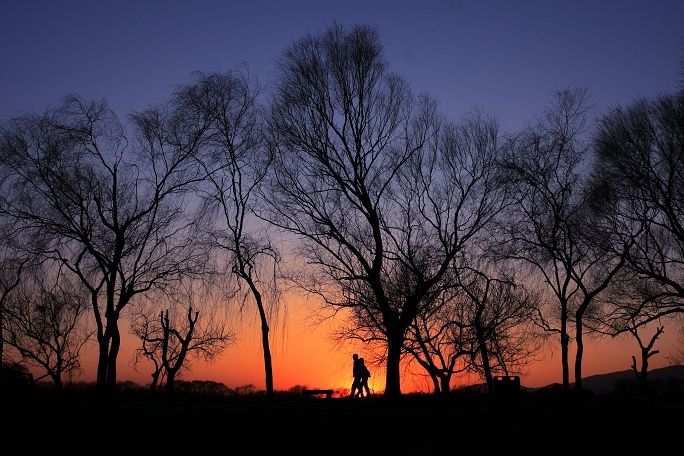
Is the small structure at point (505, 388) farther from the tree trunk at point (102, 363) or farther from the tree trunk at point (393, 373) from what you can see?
the tree trunk at point (102, 363)

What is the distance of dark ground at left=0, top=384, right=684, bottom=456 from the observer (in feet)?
43.9

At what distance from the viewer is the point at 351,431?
606 inches

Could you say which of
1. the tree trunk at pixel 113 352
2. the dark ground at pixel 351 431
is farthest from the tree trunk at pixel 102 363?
the dark ground at pixel 351 431

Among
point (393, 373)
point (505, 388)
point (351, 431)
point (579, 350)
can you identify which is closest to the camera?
Result: point (351, 431)

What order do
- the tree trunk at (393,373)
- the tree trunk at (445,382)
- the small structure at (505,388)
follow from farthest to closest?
the tree trunk at (445,382) < the tree trunk at (393,373) < the small structure at (505,388)

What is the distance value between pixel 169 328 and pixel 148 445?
28837 millimetres

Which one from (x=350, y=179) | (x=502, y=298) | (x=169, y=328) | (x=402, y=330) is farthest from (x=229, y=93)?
(x=502, y=298)

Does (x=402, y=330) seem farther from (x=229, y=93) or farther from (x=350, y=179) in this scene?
(x=229, y=93)

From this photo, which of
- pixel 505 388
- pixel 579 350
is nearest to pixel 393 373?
pixel 505 388

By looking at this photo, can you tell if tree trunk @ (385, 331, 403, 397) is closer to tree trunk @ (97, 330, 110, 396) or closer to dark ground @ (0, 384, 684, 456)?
dark ground @ (0, 384, 684, 456)

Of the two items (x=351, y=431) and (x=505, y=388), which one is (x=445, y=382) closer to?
(x=505, y=388)

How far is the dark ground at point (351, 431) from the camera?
1339 centimetres

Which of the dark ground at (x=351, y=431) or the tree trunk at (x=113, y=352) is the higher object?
the tree trunk at (x=113, y=352)

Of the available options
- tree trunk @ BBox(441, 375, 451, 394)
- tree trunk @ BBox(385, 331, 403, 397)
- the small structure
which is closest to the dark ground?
the small structure
